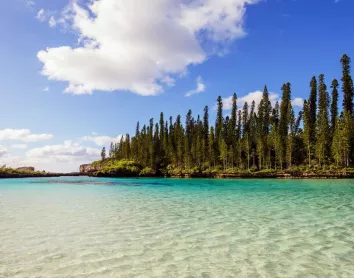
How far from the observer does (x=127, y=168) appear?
9875cm

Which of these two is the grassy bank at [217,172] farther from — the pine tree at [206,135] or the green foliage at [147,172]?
the pine tree at [206,135]

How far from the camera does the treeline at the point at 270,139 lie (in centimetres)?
6850

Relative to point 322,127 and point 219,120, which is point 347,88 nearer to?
point 322,127

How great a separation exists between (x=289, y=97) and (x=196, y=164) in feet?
118

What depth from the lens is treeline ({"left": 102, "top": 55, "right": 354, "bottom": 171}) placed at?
68.5 meters

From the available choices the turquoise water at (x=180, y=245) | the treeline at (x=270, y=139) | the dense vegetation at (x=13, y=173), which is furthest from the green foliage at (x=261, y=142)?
the turquoise water at (x=180, y=245)

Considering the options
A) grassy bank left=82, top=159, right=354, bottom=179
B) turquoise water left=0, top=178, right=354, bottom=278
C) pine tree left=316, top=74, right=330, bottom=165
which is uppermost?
pine tree left=316, top=74, right=330, bottom=165

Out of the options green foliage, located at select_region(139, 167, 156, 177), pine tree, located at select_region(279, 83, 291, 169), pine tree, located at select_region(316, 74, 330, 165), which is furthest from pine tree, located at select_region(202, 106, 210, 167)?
pine tree, located at select_region(316, 74, 330, 165)

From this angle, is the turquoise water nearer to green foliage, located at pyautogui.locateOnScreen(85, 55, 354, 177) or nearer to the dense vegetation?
green foliage, located at pyautogui.locateOnScreen(85, 55, 354, 177)

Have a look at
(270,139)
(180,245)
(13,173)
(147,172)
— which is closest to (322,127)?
(270,139)

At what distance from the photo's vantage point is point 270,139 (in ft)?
253

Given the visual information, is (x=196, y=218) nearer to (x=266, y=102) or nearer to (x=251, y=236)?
(x=251, y=236)

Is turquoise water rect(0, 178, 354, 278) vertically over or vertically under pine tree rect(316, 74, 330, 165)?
under

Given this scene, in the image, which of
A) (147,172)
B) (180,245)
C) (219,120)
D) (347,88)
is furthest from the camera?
(219,120)
